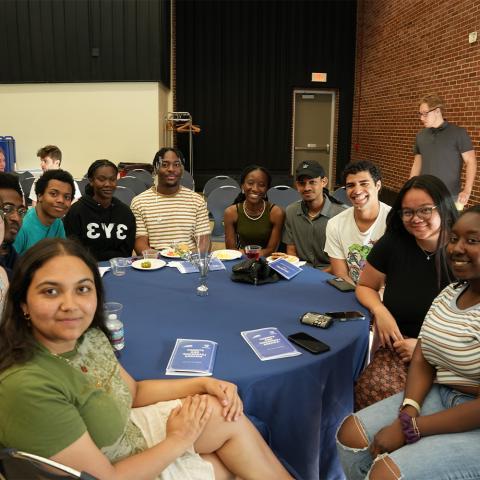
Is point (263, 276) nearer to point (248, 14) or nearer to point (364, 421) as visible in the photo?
point (364, 421)

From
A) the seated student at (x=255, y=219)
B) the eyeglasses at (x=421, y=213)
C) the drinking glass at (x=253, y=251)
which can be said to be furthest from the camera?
the seated student at (x=255, y=219)

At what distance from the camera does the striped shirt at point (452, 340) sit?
1.61 m

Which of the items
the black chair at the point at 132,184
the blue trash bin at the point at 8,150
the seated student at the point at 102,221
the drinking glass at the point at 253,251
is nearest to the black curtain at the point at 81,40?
the blue trash bin at the point at 8,150

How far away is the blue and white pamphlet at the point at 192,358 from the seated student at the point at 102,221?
1.65m

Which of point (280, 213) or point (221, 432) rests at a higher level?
point (280, 213)

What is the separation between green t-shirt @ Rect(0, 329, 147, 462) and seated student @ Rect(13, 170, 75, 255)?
67.3 inches

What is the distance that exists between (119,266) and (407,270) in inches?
60.9

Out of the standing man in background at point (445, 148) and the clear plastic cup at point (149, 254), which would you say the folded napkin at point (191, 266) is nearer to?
the clear plastic cup at point (149, 254)

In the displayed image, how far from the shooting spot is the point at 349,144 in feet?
35.9

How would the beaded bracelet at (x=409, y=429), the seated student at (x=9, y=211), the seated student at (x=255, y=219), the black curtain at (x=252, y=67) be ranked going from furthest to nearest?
the black curtain at (x=252, y=67)
the seated student at (x=255, y=219)
the seated student at (x=9, y=211)
the beaded bracelet at (x=409, y=429)

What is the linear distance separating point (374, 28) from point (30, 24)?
644cm

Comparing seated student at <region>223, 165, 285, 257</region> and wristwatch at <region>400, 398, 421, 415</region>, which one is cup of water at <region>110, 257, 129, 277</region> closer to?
seated student at <region>223, 165, 285, 257</region>

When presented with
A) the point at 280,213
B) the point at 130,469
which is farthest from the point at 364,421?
the point at 280,213

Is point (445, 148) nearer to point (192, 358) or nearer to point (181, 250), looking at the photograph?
point (181, 250)
